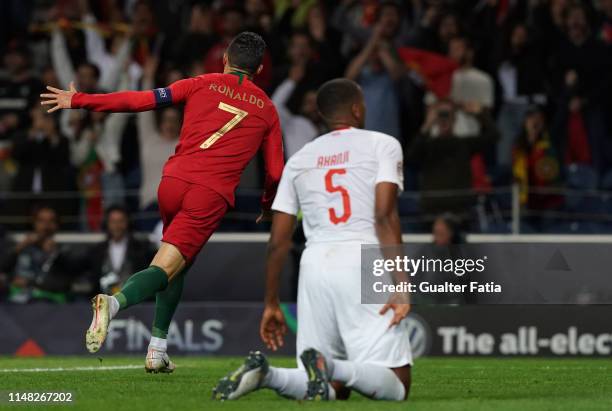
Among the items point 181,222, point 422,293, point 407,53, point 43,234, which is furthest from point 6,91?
point 181,222

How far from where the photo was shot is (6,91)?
18016 millimetres

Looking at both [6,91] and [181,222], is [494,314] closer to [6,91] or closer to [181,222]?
[181,222]

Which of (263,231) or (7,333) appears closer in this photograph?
(7,333)

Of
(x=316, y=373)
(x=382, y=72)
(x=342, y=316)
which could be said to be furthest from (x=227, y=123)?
(x=382, y=72)

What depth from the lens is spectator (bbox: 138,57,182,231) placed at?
1591cm

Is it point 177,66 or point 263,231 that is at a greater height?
point 177,66

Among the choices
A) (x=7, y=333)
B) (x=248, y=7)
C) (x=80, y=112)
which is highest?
(x=248, y=7)

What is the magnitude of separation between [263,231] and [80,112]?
8.91 feet

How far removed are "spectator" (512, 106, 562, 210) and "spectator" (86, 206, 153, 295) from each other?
427 centimetres

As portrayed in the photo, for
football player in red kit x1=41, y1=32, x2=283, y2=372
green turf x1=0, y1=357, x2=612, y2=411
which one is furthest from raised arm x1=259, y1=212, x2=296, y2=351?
football player in red kit x1=41, y1=32, x2=283, y2=372

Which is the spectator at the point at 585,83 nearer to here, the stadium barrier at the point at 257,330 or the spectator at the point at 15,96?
the stadium barrier at the point at 257,330

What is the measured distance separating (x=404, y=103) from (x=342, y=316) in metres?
9.13

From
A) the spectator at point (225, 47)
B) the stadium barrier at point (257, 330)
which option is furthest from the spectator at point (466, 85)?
the stadium barrier at point (257, 330)

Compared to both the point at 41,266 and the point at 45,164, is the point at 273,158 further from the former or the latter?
the point at 45,164
